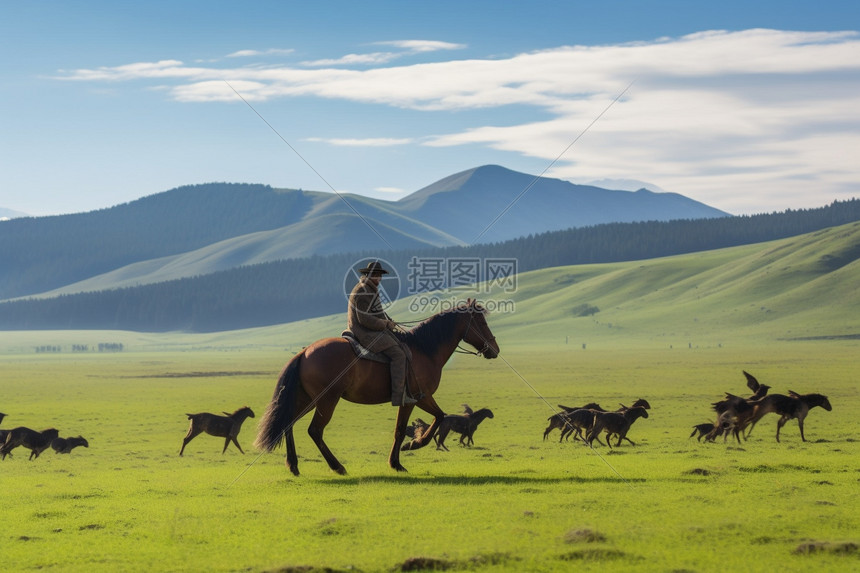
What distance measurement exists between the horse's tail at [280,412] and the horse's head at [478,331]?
3.38 meters

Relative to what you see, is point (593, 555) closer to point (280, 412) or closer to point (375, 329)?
point (375, 329)

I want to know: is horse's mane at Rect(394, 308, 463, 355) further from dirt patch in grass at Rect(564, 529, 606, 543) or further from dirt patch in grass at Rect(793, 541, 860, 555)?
dirt patch in grass at Rect(793, 541, 860, 555)

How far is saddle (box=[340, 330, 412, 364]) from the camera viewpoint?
52.1 ft

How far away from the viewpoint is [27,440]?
73.5ft

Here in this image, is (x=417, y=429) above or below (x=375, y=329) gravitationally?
below

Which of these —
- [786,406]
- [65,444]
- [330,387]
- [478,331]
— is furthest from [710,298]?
[330,387]

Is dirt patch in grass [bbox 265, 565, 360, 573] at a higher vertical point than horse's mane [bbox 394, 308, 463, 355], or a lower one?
lower

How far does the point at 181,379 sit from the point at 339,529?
6362 cm

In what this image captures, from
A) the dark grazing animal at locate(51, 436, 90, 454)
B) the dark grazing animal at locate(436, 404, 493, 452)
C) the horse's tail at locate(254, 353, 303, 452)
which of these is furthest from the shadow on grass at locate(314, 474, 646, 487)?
the dark grazing animal at locate(51, 436, 90, 454)

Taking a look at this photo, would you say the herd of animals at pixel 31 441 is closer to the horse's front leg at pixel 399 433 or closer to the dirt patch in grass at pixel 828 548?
the horse's front leg at pixel 399 433

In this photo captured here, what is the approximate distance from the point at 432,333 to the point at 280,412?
3.16m

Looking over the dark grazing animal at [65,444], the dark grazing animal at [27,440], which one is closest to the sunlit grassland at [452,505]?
the dark grazing animal at [65,444]

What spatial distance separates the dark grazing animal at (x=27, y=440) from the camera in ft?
72.6

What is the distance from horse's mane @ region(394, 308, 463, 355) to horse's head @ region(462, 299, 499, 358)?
264 millimetres
